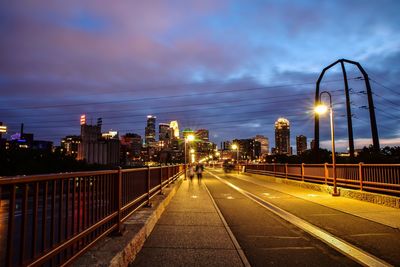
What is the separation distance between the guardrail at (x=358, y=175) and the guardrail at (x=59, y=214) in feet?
37.6

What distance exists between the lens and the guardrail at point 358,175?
1477 centimetres

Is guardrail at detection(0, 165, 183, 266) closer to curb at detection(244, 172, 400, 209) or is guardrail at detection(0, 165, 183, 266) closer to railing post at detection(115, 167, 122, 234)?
railing post at detection(115, 167, 122, 234)

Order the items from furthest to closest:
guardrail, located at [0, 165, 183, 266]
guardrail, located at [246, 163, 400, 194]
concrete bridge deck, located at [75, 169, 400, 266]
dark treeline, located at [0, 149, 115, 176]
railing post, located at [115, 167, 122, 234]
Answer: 1. dark treeline, located at [0, 149, 115, 176]
2. guardrail, located at [246, 163, 400, 194]
3. railing post, located at [115, 167, 122, 234]
4. concrete bridge deck, located at [75, 169, 400, 266]
5. guardrail, located at [0, 165, 183, 266]

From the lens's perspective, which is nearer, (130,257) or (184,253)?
(130,257)

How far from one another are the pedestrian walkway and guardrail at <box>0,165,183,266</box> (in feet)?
3.12

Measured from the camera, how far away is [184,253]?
284 inches

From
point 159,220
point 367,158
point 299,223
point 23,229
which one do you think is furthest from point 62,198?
point 367,158

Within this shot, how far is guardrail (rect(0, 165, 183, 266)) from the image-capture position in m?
3.44

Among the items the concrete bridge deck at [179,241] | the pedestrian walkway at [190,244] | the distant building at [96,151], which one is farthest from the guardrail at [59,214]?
the distant building at [96,151]

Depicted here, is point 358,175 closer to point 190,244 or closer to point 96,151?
point 190,244

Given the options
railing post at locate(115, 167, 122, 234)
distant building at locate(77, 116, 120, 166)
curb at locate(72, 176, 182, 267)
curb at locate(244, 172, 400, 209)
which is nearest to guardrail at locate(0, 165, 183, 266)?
railing post at locate(115, 167, 122, 234)

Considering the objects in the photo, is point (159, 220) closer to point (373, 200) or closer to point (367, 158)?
point (373, 200)

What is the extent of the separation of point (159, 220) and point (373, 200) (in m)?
9.45

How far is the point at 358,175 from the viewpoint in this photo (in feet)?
59.2
